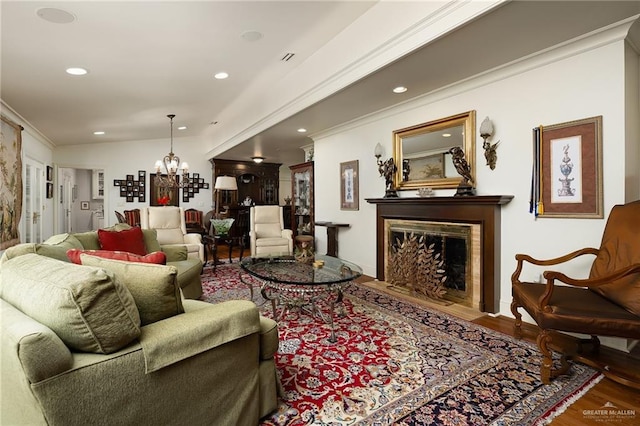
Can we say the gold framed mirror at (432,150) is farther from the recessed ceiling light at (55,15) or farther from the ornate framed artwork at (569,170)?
the recessed ceiling light at (55,15)

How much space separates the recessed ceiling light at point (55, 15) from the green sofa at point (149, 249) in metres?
1.64

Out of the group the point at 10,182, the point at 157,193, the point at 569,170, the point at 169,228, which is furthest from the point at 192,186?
the point at 569,170

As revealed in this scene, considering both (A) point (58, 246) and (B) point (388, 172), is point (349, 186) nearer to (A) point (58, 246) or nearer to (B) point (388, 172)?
(B) point (388, 172)

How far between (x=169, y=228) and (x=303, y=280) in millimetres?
2942

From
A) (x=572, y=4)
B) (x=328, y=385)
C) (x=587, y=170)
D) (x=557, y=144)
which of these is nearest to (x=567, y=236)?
(x=587, y=170)

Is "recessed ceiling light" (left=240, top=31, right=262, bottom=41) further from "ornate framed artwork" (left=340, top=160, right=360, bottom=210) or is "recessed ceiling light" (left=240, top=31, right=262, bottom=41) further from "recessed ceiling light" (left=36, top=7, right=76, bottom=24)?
"ornate framed artwork" (left=340, top=160, right=360, bottom=210)

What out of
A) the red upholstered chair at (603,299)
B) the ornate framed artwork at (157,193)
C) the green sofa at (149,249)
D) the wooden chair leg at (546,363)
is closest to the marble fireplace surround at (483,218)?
the red upholstered chair at (603,299)

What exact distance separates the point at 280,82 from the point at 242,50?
3.94ft

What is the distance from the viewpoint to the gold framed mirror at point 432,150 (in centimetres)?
350

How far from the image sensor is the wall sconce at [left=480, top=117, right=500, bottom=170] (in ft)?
10.5

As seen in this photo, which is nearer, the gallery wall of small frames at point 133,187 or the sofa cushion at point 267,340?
the sofa cushion at point 267,340

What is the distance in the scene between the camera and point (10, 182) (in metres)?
4.12

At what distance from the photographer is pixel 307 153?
275 inches

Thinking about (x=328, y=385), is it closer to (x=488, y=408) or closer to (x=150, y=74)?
(x=488, y=408)
